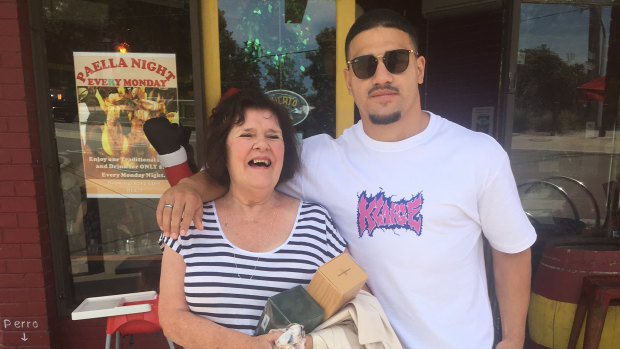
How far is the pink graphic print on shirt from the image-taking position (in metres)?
1.59

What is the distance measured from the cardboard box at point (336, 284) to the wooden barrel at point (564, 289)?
6.02 ft

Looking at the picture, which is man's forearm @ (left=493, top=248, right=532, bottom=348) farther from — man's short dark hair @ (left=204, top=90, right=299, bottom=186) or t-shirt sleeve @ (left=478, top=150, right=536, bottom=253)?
man's short dark hair @ (left=204, top=90, right=299, bottom=186)

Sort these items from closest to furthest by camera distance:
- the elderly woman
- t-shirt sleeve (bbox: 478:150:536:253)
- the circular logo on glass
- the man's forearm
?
1. the elderly woman
2. t-shirt sleeve (bbox: 478:150:536:253)
3. the man's forearm
4. the circular logo on glass

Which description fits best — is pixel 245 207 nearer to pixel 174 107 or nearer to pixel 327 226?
pixel 327 226

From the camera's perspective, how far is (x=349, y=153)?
180 centimetres

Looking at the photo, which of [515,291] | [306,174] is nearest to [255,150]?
[306,174]

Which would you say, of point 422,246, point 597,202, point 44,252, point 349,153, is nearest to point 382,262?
point 422,246

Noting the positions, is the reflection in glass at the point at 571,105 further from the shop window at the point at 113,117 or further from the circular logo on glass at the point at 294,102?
the shop window at the point at 113,117

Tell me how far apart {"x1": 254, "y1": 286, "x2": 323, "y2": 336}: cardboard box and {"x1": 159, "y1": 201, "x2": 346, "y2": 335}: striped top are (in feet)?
0.47

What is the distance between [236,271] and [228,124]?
594mm

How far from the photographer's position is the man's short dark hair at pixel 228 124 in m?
1.67

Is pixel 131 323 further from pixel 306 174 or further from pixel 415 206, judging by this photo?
pixel 415 206

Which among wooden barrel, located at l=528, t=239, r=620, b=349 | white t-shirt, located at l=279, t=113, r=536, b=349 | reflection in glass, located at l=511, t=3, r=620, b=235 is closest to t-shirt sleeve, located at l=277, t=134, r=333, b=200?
white t-shirt, located at l=279, t=113, r=536, b=349

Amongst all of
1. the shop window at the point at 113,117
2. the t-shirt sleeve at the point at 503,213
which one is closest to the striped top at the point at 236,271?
the t-shirt sleeve at the point at 503,213
